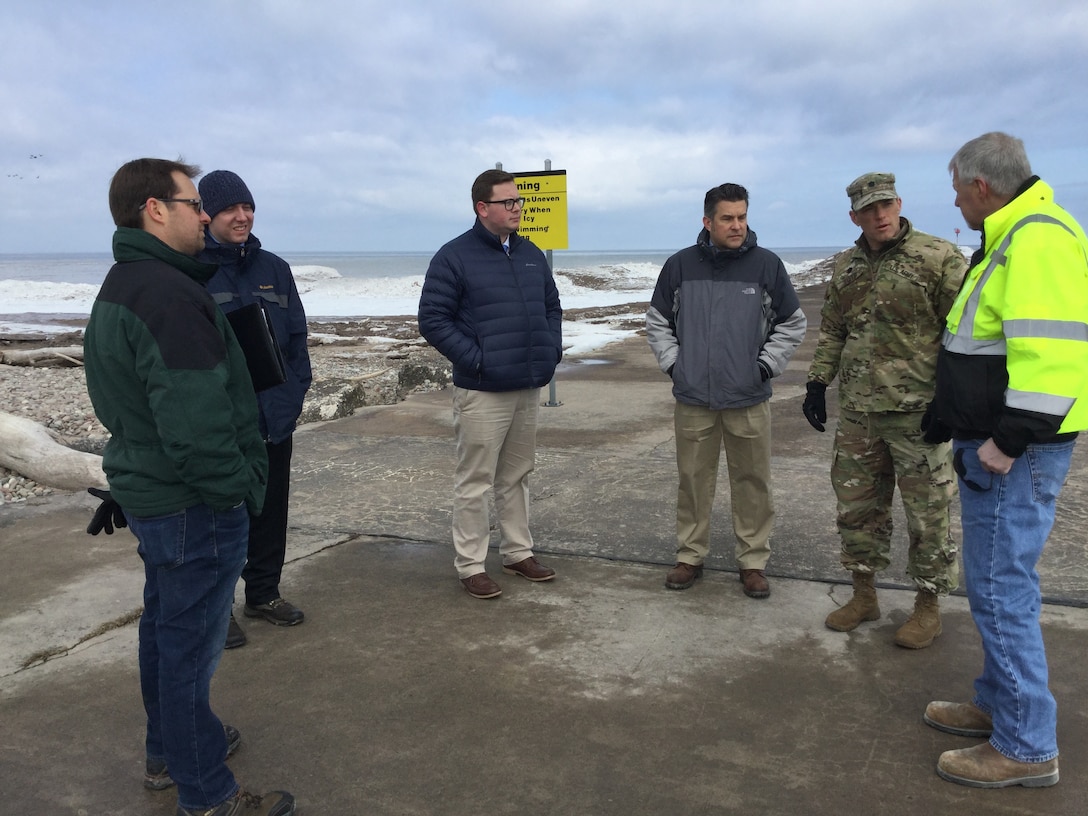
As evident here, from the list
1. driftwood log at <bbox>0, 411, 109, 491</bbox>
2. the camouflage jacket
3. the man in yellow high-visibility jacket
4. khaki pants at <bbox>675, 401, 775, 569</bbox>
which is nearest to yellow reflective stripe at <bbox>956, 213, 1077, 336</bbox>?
the man in yellow high-visibility jacket

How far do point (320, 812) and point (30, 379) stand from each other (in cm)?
1054

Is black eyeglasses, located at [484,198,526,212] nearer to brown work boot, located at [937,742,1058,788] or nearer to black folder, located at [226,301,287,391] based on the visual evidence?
black folder, located at [226,301,287,391]

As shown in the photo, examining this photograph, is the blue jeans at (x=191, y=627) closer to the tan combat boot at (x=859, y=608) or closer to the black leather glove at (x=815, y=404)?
the tan combat boot at (x=859, y=608)

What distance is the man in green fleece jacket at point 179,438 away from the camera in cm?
233

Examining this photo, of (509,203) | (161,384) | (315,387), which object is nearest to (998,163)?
(509,203)

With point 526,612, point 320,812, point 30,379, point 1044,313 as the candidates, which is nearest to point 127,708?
point 320,812

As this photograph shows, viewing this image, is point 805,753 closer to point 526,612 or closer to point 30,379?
point 526,612

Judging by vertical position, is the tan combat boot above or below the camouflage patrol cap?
below

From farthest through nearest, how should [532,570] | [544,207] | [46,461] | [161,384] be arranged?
[544,207], [46,461], [532,570], [161,384]

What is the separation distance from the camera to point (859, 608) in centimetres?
386

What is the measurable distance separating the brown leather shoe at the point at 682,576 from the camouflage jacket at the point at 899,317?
110 cm

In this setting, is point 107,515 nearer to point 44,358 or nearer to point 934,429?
point 934,429

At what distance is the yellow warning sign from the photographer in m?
9.07

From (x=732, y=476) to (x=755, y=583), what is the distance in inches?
21.7
